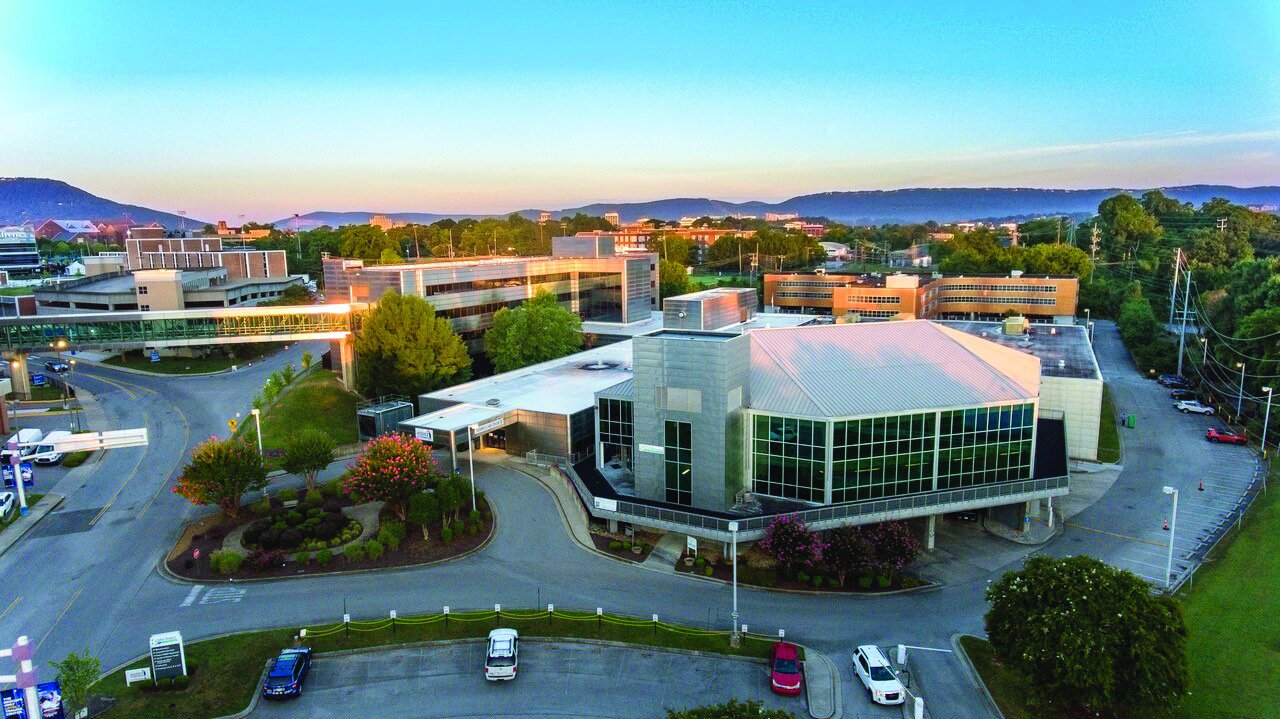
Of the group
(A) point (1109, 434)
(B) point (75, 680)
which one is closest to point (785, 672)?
(B) point (75, 680)

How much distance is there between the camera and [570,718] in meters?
24.2

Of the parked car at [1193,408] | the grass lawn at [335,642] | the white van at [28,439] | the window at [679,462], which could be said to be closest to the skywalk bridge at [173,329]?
the white van at [28,439]

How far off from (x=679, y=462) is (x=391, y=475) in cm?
1401

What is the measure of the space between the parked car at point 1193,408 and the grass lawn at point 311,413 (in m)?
65.1

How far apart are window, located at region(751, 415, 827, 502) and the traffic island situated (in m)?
13.8

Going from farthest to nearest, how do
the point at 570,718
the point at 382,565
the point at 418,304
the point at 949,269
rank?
the point at 949,269
the point at 418,304
the point at 382,565
the point at 570,718

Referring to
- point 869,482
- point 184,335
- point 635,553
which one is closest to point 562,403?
point 635,553

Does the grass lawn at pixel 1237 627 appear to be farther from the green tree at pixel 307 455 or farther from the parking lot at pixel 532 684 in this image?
the green tree at pixel 307 455

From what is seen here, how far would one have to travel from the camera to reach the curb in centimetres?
2452

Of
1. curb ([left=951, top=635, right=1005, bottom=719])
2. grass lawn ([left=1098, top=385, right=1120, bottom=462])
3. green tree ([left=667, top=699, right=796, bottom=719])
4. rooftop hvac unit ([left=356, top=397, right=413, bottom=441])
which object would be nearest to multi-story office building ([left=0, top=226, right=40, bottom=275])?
rooftop hvac unit ([left=356, top=397, right=413, bottom=441])

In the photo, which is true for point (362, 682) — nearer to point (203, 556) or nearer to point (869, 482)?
point (203, 556)

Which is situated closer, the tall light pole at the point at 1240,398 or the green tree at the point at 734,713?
the green tree at the point at 734,713

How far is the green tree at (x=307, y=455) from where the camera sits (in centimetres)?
4134

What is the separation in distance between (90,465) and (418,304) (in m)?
23.5
